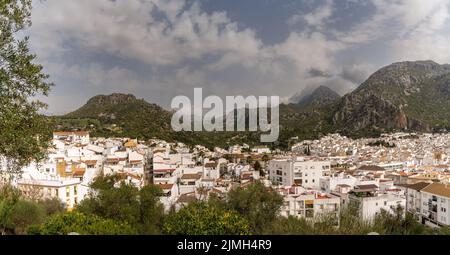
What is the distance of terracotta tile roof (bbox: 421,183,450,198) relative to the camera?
1081 inches

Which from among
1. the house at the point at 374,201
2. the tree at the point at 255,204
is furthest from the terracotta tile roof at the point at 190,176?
the tree at the point at 255,204

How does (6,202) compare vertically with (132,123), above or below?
below

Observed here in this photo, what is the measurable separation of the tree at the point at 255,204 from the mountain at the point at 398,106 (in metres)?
92.3

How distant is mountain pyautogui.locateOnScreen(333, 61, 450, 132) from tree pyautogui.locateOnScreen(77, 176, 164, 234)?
95.3m

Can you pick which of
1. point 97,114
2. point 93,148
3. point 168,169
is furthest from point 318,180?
point 97,114

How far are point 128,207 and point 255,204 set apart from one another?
508 cm

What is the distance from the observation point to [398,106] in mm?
106125

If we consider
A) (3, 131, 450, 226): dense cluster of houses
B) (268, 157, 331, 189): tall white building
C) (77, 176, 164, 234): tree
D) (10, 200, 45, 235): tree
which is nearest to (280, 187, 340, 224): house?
(3, 131, 450, 226): dense cluster of houses

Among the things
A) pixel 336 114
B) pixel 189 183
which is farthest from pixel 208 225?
pixel 336 114

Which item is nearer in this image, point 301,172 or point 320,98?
point 301,172

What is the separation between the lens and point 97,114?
7181 cm

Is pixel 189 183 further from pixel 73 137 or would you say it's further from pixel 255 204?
pixel 73 137

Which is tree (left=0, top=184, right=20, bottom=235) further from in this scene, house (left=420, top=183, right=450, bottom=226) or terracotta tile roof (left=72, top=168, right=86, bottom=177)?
house (left=420, top=183, right=450, bottom=226)
